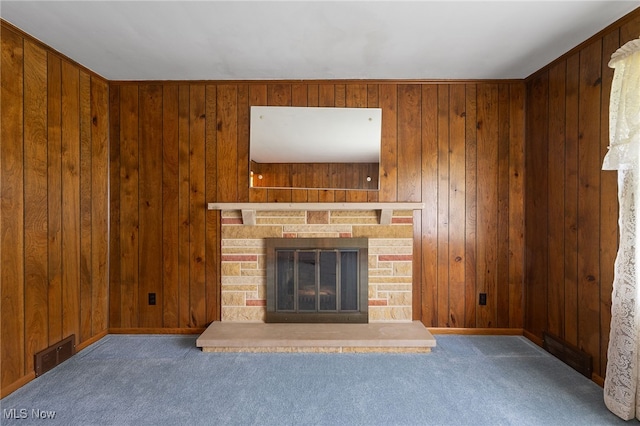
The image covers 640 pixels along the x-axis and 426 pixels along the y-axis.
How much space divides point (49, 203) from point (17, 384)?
116 cm

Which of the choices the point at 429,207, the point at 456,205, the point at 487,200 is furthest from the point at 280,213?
the point at 487,200

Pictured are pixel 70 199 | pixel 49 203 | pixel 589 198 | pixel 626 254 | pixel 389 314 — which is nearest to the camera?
pixel 626 254

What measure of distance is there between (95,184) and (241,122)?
4.36 ft

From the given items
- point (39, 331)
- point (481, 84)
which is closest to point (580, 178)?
point (481, 84)

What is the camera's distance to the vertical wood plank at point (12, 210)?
1881mm

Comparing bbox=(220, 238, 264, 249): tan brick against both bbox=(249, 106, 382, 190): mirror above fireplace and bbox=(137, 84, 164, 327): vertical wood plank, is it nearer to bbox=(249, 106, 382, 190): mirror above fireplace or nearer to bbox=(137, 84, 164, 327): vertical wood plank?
bbox=(249, 106, 382, 190): mirror above fireplace

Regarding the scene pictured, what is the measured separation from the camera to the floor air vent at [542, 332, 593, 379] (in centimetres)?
206

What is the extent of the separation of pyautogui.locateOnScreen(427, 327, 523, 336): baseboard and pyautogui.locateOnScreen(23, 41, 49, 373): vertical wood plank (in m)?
2.95

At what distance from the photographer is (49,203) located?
2.18 m

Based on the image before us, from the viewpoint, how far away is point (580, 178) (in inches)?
84.4

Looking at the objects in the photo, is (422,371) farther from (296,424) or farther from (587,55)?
(587,55)

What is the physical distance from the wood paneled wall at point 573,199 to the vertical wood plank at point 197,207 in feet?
9.30

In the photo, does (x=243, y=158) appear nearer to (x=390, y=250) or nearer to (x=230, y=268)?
(x=230, y=268)

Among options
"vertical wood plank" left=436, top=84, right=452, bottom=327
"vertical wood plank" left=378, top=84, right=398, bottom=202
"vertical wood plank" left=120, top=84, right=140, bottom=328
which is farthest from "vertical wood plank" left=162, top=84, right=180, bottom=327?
"vertical wood plank" left=436, top=84, right=452, bottom=327
